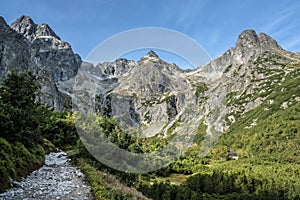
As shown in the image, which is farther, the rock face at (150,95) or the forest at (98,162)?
the rock face at (150,95)

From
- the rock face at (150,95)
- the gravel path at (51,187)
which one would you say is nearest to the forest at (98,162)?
the gravel path at (51,187)

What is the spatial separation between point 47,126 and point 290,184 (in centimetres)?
4242

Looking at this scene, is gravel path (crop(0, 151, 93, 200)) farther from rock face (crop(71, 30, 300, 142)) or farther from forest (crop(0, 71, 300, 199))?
rock face (crop(71, 30, 300, 142))

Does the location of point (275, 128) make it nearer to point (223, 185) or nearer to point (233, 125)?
point (233, 125)

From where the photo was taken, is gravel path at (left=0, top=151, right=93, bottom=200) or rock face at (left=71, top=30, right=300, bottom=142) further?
rock face at (left=71, top=30, right=300, bottom=142)

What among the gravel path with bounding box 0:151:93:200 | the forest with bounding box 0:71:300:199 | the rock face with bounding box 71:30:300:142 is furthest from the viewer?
the rock face with bounding box 71:30:300:142

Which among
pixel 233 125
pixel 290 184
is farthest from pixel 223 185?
pixel 233 125

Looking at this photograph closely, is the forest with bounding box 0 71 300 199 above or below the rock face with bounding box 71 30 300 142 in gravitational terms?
below

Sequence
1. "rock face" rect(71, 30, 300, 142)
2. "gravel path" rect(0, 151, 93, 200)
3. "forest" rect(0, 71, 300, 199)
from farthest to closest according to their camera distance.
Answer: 1. "rock face" rect(71, 30, 300, 142)
2. "forest" rect(0, 71, 300, 199)
3. "gravel path" rect(0, 151, 93, 200)

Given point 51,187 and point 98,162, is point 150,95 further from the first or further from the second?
point 51,187

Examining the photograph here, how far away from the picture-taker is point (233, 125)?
501 feet

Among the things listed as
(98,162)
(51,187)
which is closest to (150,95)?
(98,162)

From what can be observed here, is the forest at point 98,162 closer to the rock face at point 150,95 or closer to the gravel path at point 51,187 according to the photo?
the gravel path at point 51,187

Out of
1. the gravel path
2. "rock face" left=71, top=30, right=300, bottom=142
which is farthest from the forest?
"rock face" left=71, top=30, right=300, bottom=142
